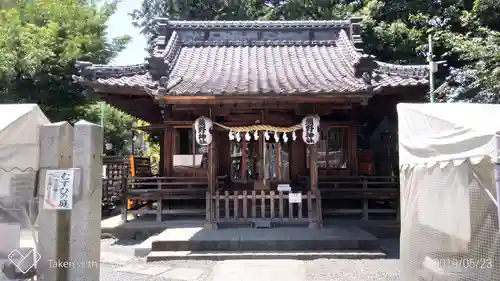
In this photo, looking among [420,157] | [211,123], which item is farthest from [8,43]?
[420,157]

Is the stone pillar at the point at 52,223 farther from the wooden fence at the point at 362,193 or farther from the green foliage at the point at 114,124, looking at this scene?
the green foliage at the point at 114,124

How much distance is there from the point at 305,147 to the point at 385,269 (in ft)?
16.7

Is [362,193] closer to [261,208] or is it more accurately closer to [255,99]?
[261,208]

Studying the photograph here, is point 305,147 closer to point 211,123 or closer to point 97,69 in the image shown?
point 211,123

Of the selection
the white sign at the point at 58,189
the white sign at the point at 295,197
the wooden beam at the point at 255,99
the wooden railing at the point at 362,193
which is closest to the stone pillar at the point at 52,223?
the white sign at the point at 58,189

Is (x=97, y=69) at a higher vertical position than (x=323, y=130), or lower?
higher

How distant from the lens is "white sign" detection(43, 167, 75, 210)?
14.6 feet

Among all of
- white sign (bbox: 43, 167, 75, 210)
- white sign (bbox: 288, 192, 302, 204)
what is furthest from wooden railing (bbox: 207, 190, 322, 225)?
white sign (bbox: 43, 167, 75, 210)

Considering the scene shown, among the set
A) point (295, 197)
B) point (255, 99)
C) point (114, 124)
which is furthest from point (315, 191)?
point (114, 124)

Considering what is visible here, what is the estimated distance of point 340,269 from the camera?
719 cm

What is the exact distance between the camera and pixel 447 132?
4.23 metres

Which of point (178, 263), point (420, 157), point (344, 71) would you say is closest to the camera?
point (420, 157)

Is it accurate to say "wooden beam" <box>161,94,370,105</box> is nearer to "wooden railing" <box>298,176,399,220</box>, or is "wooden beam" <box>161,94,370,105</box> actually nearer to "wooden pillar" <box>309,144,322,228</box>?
"wooden pillar" <box>309,144,322,228</box>
